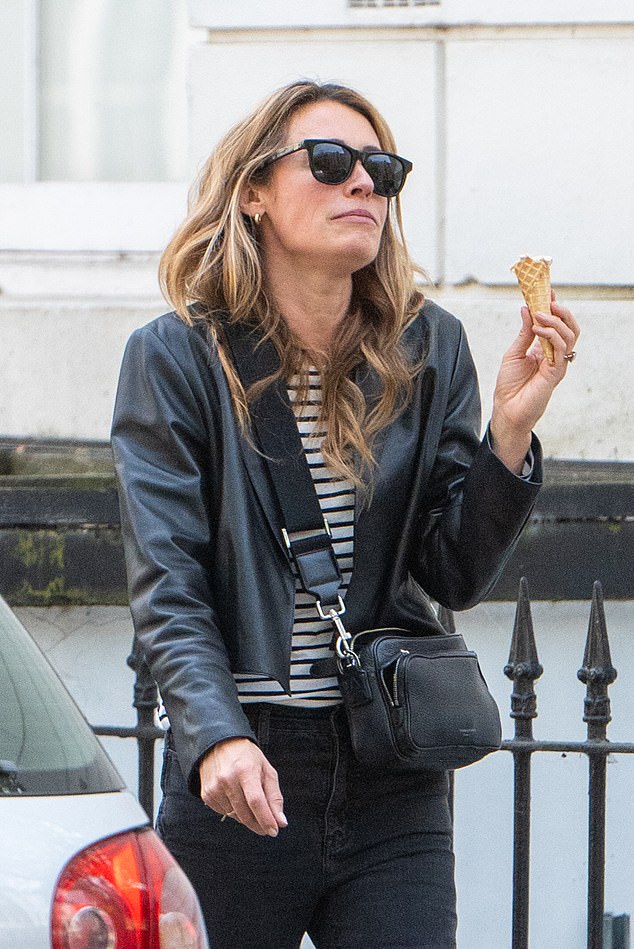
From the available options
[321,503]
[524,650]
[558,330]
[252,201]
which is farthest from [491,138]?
[321,503]

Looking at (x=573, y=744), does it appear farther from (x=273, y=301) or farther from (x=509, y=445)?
(x=273, y=301)

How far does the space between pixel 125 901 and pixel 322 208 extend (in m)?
1.19

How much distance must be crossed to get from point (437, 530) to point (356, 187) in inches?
23.0

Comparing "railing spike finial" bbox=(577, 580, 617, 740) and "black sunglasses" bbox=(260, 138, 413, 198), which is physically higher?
"black sunglasses" bbox=(260, 138, 413, 198)

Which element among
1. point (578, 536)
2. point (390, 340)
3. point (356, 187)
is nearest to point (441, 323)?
point (390, 340)

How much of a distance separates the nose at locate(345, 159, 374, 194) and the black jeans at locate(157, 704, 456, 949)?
86 cm

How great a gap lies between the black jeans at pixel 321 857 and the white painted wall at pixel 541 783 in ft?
6.74

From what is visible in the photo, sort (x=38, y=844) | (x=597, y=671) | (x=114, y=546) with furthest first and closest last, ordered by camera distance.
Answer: (x=114, y=546) → (x=597, y=671) → (x=38, y=844)

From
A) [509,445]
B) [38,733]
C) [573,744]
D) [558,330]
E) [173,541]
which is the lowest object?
[573,744]

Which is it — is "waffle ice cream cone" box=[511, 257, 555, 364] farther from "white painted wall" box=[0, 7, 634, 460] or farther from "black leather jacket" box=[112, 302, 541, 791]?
"white painted wall" box=[0, 7, 634, 460]

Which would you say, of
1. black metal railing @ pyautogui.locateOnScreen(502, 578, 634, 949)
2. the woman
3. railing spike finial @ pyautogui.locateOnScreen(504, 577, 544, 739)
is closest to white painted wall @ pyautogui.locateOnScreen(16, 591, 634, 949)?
black metal railing @ pyautogui.locateOnScreen(502, 578, 634, 949)

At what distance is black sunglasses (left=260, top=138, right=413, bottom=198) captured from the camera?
8.20ft

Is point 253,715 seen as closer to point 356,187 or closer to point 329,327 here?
point 329,327

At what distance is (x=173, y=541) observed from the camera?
2.32 metres
